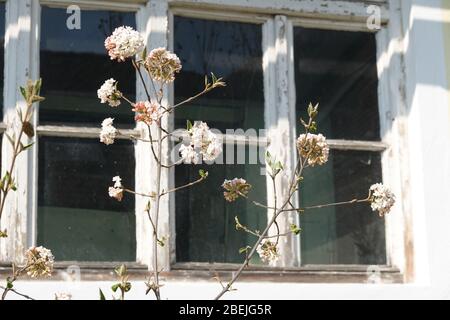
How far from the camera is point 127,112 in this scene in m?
3.60

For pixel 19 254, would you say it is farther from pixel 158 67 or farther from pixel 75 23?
pixel 158 67

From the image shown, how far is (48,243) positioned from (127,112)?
0.60 meters

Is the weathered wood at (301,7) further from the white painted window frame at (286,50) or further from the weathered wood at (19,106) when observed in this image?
the weathered wood at (19,106)

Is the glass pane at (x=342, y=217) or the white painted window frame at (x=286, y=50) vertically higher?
the white painted window frame at (x=286, y=50)

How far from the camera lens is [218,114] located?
12.2 feet

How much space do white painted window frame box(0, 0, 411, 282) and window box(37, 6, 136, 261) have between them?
4 cm

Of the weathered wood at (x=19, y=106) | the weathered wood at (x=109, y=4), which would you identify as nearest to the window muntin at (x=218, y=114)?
the weathered wood at (x=109, y=4)

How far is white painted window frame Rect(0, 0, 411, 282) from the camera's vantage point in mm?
3400

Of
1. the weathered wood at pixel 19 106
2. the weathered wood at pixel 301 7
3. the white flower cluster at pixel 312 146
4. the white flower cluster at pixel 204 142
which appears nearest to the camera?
the white flower cluster at pixel 204 142

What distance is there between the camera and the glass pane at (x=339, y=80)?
151 inches

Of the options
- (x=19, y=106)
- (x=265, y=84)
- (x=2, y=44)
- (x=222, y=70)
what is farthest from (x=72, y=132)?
(x=265, y=84)

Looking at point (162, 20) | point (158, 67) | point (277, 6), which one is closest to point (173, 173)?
point (162, 20)

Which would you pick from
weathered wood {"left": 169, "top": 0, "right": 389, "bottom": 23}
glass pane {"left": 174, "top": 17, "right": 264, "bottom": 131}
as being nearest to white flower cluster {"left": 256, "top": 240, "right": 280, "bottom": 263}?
glass pane {"left": 174, "top": 17, "right": 264, "bottom": 131}

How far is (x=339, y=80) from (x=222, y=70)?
0.51 metres
